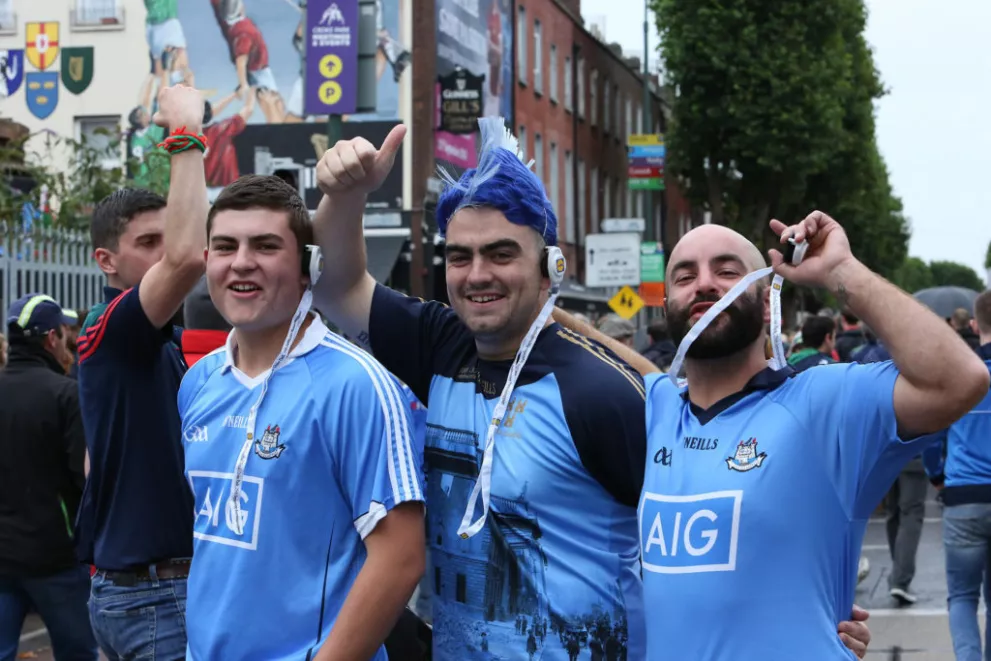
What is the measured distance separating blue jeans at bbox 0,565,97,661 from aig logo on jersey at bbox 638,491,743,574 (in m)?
3.75

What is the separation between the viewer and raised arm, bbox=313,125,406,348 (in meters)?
3.60

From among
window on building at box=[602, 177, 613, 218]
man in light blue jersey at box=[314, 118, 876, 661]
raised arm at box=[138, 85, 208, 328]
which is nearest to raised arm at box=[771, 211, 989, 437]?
man in light blue jersey at box=[314, 118, 876, 661]

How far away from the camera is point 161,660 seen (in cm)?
411

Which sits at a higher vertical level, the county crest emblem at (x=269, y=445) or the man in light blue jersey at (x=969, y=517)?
the county crest emblem at (x=269, y=445)

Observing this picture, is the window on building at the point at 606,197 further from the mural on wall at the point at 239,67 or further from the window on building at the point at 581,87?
the mural on wall at the point at 239,67

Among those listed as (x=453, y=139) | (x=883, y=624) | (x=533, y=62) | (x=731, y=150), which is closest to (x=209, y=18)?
(x=453, y=139)

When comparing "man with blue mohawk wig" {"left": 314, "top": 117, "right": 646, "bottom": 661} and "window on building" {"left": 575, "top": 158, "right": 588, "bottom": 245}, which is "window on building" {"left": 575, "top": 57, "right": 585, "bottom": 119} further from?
"man with blue mohawk wig" {"left": 314, "top": 117, "right": 646, "bottom": 661}

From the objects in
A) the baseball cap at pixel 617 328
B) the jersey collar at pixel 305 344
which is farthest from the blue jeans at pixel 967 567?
the jersey collar at pixel 305 344

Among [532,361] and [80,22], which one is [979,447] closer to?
[532,361]

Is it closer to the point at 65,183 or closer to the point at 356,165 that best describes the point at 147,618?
the point at 356,165

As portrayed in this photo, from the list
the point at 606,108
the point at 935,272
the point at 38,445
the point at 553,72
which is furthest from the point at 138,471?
the point at 935,272

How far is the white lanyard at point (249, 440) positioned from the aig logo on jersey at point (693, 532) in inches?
36.0

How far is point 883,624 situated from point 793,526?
759 centimetres

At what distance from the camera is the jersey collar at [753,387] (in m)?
3.16
